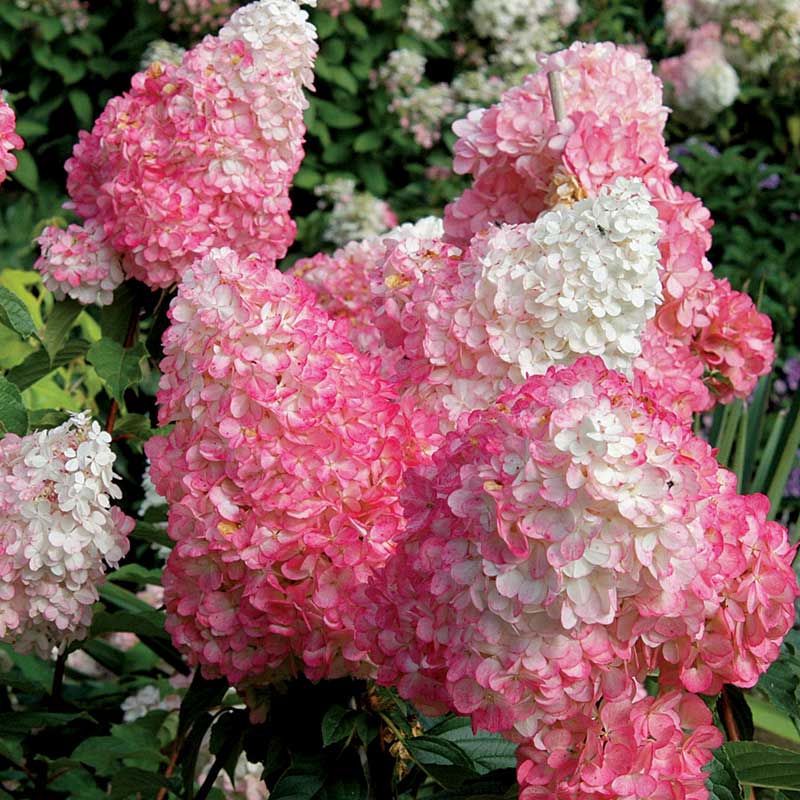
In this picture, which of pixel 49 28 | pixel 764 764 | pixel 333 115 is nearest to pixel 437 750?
pixel 764 764

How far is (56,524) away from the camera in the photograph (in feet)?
3.11

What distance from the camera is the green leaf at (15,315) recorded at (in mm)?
1082

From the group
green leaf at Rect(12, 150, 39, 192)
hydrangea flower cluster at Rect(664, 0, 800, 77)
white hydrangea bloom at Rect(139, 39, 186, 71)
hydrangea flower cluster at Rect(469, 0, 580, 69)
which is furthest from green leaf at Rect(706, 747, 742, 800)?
hydrangea flower cluster at Rect(664, 0, 800, 77)

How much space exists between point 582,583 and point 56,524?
0.45 m

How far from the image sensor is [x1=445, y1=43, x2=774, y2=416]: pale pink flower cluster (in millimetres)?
1041

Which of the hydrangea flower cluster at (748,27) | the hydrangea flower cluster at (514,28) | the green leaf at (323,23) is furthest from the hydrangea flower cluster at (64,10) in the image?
the hydrangea flower cluster at (748,27)

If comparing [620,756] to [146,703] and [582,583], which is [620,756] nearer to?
[582,583]

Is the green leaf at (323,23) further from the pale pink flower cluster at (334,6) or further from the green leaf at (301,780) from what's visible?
the green leaf at (301,780)

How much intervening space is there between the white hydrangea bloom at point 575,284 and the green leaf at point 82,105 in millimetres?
2761

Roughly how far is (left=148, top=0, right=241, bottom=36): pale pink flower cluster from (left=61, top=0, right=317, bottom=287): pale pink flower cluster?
7.77ft

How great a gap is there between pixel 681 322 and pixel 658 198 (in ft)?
0.36

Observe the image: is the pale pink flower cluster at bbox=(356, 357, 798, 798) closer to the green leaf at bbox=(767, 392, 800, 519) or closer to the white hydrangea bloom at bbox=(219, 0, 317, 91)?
the white hydrangea bloom at bbox=(219, 0, 317, 91)

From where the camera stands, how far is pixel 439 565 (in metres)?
0.73

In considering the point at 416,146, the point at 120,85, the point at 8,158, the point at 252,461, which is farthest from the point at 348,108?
the point at 252,461
